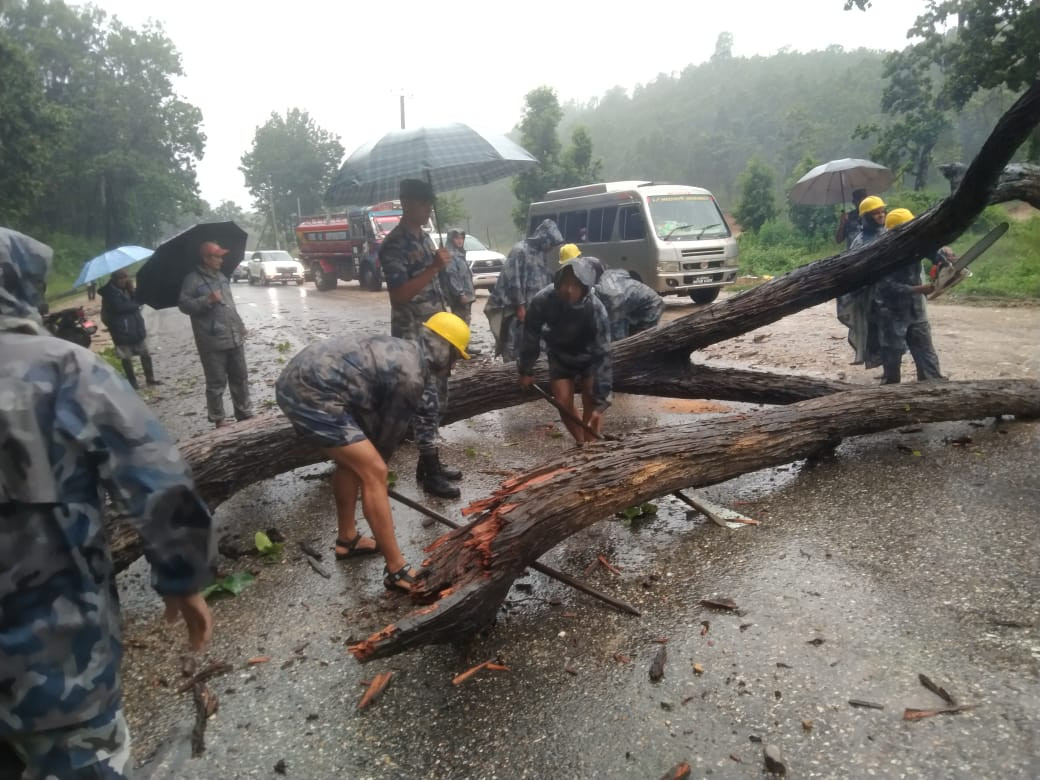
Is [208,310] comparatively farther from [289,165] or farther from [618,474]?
[289,165]

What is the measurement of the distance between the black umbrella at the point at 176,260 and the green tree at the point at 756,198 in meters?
24.6

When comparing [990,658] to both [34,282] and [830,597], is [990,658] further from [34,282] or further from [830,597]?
[34,282]

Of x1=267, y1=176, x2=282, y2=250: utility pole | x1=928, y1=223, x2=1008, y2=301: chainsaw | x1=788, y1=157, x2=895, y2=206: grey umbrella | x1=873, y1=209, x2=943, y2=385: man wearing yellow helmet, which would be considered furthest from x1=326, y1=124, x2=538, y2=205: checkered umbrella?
x1=267, y1=176, x2=282, y2=250: utility pole

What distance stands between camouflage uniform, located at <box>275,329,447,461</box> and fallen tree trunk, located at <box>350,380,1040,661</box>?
62cm

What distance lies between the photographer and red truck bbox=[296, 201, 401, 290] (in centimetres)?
2105

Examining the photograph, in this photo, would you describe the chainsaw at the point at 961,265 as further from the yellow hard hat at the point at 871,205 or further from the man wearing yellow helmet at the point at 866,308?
the yellow hard hat at the point at 871,205

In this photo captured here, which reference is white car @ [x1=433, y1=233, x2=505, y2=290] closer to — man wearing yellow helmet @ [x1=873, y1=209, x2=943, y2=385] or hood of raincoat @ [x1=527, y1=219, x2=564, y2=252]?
hood of raincoat @ [x1=527, y1=219, x2=564, y2=252]

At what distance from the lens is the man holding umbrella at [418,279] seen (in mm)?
4785

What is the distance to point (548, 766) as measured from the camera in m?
2.29

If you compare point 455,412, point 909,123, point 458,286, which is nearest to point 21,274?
point 455,412

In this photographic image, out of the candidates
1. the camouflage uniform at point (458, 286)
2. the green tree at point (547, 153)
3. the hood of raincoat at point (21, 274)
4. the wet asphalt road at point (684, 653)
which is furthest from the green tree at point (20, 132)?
the hood of raincoat at point (21, 274)

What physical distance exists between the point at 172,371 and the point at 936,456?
976 cm

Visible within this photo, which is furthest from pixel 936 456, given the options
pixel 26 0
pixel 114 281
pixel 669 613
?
pixel 26 0

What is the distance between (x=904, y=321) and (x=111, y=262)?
744 cm
